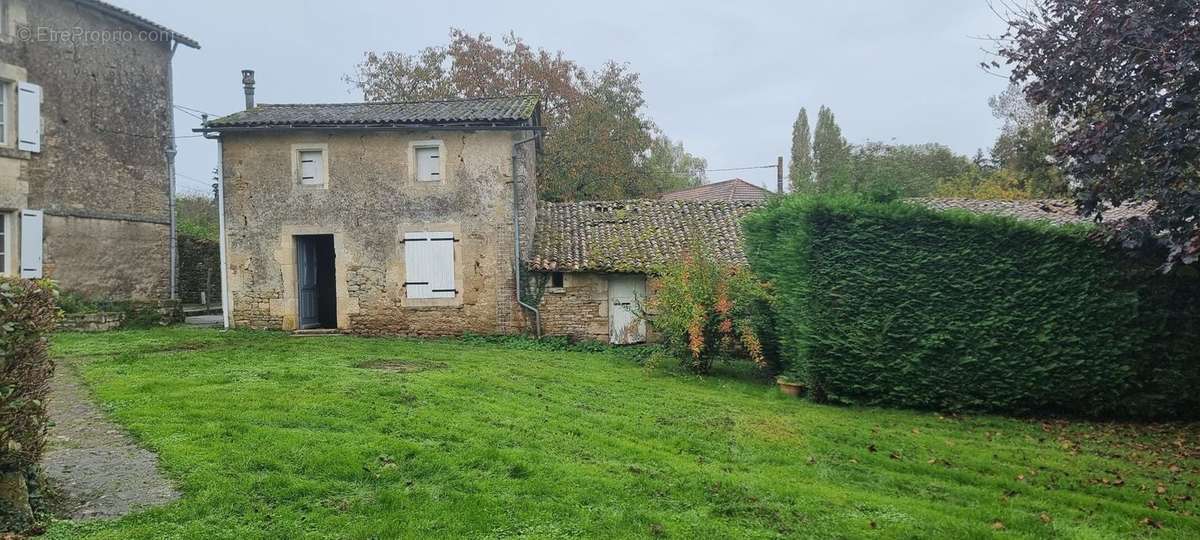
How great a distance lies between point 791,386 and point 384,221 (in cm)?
874

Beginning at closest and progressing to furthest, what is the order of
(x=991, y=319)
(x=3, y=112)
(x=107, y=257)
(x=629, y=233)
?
(x=991, y=319), (x=3, y=112), (x=107, y=257), (x=629, y=233)

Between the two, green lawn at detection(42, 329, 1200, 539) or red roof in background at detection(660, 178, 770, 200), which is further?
red roof in background at detection(660, 178, 770, 200)

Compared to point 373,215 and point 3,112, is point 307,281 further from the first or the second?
point 3,112

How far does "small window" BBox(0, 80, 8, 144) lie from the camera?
12766mm

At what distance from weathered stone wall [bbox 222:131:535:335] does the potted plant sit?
629 centimetres

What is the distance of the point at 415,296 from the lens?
14.1 meters

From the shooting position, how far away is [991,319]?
8.70 meters

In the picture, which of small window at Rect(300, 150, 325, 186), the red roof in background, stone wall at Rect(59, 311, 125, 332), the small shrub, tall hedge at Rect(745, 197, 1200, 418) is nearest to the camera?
tall hedge at Rect(745, 197, 1200, 418)

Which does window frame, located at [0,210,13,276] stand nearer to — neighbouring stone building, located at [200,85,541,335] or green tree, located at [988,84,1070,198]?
neighbouring stone building, located at [200,85,541,335]

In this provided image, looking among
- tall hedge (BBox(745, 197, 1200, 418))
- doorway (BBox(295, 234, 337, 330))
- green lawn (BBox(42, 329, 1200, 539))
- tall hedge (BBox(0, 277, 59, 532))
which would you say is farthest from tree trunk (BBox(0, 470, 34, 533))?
doorway (BBox(295, 234, 337, 330))

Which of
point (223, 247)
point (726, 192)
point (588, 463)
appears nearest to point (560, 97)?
point (726, 192)

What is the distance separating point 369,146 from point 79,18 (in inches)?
254

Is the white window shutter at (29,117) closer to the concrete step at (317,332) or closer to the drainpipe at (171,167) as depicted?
the drainpipe at (171,167)

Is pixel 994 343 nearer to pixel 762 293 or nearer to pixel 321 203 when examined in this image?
pixel 762 293
